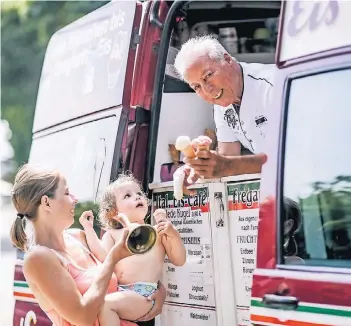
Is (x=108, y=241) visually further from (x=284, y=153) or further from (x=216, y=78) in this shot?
(x=284, y=153)

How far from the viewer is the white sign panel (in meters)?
2.70

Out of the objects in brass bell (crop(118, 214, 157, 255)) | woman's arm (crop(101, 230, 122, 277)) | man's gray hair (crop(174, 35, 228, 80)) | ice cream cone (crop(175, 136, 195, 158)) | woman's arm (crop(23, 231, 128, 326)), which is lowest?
woman's arm (crop(23, 231, 128, 326))

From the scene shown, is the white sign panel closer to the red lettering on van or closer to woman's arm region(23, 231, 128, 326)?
the red lettering on van

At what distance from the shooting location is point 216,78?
3.68 metres

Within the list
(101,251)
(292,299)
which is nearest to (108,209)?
(101,251)

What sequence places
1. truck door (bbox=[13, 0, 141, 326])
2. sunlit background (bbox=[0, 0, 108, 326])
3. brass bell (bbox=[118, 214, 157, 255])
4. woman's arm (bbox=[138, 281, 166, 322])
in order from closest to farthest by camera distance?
brass bell (bbox=[118, 214, 157, 255]), woman's arm (bbox=[138, 281, 166, 322]), truck door (bbox=[13, 0, 141, 326]), sunlit background (bbox=[0, 0, 108, 326])

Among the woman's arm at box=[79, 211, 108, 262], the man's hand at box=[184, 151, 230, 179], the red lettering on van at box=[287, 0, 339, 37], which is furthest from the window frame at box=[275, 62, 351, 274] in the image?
the woman's arm at box=[79, 211, 108, 262]

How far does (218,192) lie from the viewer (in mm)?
3545

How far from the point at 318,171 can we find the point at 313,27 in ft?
1.64

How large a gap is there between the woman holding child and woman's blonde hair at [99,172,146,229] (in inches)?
0.9

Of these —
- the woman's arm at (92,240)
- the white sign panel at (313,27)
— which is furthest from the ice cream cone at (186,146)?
the woman's arm at (92,240)

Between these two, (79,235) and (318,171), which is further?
(79,235)

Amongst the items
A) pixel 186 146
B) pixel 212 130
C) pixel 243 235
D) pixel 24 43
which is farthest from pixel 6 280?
pixel 186 146

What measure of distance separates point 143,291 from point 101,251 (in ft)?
1.14
